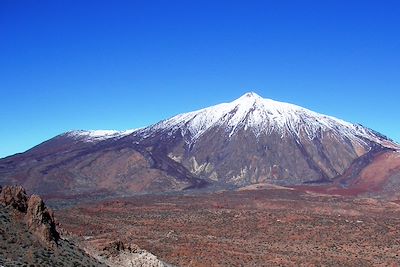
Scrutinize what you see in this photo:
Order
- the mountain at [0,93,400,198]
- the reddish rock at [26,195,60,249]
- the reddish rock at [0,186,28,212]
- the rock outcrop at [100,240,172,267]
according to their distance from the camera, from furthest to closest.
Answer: the mountain at [0,93,400,198] → the rock outcrop at [100,240,172,267] → the reddish rock at [0,186,28,212] → the reddish rock at [26,195,60,249]

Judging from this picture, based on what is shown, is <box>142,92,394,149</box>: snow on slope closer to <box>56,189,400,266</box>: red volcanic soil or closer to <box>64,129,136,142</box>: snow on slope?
<box>64,129,136,142</box>: snow on slope

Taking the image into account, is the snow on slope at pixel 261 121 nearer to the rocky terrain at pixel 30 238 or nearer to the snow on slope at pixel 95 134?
the snow on slope at pixel 95 134

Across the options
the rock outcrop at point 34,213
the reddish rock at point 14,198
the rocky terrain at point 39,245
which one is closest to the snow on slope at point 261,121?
the rocky terrain at point 39,245

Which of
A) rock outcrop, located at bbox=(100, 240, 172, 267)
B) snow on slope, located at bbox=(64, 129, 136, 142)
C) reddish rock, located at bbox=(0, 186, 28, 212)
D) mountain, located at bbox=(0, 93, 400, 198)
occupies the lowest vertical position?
rock outcrop, located at bbox=(100, 240, 172, 267)

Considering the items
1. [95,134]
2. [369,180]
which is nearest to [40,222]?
[369,180]

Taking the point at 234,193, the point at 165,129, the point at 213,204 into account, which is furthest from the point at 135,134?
the point at 213,204

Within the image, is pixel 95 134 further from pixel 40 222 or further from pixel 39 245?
pixel 39 245

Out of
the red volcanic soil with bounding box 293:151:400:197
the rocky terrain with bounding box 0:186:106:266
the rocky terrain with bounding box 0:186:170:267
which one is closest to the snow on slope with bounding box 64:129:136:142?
the red volcanic soil with bounding box 293:151:400:197
